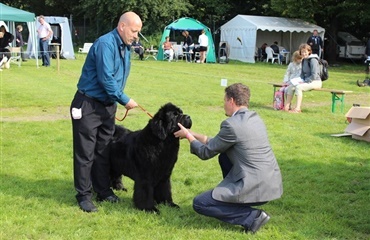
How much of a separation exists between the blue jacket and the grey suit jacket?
46.1 inches

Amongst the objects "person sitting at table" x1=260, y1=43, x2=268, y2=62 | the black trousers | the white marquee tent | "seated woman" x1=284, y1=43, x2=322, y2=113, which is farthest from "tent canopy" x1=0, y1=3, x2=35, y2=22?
the black trousers

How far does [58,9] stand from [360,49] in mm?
28608

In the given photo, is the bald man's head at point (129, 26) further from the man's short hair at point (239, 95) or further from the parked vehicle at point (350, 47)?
the parked vehicle at point (350, 47)

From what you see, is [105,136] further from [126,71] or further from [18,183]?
[18,183]

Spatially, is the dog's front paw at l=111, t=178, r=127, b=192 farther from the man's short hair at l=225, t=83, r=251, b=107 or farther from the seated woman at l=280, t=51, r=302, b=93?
the seated woman at l=280, t=51, r=302, b=93

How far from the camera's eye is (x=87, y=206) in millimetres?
4996

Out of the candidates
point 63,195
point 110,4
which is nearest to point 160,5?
point 110,4

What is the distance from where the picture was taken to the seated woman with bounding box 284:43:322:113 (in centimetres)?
1134

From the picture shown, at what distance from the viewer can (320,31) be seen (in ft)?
101

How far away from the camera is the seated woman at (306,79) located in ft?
37.2

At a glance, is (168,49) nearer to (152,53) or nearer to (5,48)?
(152,53)

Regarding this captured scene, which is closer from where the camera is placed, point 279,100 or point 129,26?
point 129,26

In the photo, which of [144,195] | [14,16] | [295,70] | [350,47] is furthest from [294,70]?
[350,47]

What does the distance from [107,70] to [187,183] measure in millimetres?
1979
